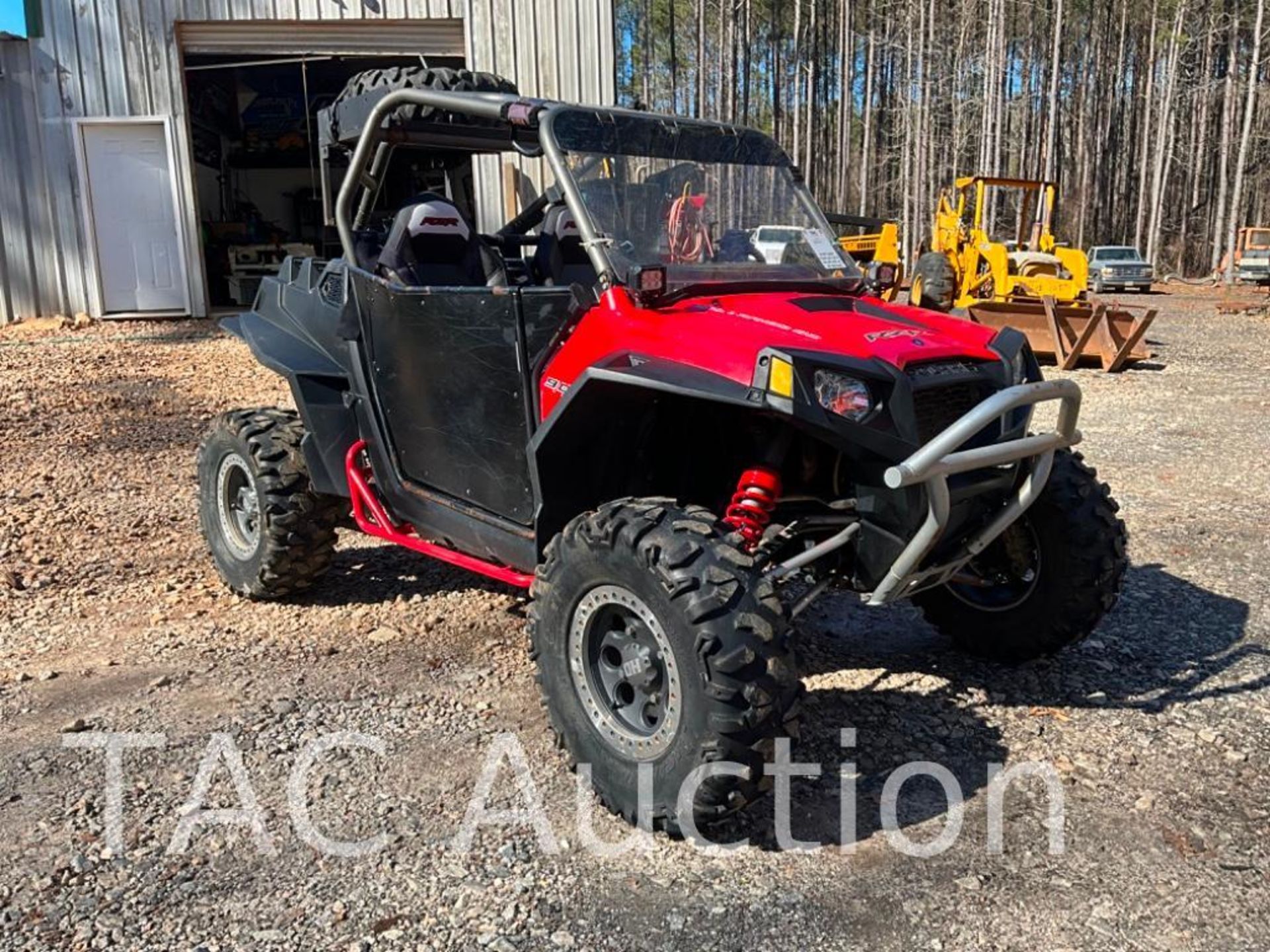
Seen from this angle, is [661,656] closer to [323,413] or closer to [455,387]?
[455,387]

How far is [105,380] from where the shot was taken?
33.7ft

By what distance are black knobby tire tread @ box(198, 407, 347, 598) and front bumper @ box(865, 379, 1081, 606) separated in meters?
2.65

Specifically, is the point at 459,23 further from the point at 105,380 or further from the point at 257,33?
the point at 105,380

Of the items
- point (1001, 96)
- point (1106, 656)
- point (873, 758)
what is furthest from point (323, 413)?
point (1001, 96)

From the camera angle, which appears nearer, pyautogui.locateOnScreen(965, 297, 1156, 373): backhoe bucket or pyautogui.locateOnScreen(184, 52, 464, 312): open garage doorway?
pyautogui.locateOnScreen(965, 297, 1156, 373): backhoe bucket

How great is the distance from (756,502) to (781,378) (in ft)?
1.78

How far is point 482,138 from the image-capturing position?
4.80 m

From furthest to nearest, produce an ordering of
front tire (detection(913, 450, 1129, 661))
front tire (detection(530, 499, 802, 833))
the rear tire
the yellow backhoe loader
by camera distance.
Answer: the rear tire
the yellow backhoe loader
front tire (detection(913, 450, 1129, 661))
front tire (detection(530, 499, 802, 833))

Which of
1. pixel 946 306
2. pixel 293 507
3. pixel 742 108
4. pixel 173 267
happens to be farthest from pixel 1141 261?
pixel 293 507

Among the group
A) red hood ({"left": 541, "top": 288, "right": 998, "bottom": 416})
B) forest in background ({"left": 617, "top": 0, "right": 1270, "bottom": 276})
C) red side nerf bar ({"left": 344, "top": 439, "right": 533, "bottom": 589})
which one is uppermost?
forest in background ({"left": 617, "top": 0, "right": 1270, "bottom": 276})

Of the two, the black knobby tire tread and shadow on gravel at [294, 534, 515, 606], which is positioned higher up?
the black knobby tire tread

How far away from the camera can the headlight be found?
10.0 ft

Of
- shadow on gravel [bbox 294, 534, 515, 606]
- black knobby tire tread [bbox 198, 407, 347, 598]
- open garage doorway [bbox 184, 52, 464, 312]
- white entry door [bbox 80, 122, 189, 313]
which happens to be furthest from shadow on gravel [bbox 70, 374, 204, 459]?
open garage doorway [bbox 184, 52, 464, 312]

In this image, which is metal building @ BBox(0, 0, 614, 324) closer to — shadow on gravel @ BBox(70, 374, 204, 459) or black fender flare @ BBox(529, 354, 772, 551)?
shadow on gravel @ BBox(70, 374, 204, 459)
